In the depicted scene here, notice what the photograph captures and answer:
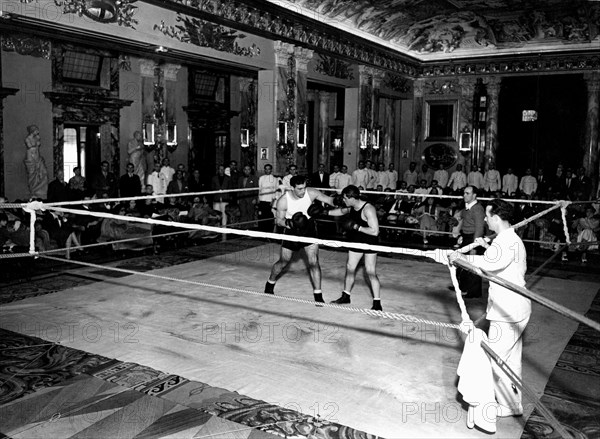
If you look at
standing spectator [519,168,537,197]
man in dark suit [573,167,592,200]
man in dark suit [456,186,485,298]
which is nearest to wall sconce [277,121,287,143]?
man in dark suit [456,186,485,298]

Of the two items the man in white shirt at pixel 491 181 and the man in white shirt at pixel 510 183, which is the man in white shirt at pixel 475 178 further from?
the man in white shirt at pixel 510 183

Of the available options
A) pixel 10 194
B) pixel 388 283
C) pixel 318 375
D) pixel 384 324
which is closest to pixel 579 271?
pixel 388 283

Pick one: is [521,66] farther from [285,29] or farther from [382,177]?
[285,29]

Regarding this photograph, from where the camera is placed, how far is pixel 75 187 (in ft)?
41.9

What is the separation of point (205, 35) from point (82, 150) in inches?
226

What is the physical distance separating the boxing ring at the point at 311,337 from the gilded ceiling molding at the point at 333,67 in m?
7.89

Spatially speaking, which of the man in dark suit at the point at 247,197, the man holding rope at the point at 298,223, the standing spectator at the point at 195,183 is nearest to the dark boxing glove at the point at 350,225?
the man holding rope at the point at 298,223

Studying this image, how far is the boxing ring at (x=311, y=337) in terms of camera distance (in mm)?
4426

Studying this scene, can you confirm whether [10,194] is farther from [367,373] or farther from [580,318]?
[580,318]

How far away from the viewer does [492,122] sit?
20219mm

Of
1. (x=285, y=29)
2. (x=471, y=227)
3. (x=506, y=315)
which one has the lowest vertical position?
(x=506, y=315)

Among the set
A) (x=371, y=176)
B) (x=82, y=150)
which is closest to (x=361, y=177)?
(x=371, y=176)

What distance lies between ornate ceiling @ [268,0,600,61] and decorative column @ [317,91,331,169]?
141 inches

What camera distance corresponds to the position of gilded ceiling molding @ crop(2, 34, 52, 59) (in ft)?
42.6
